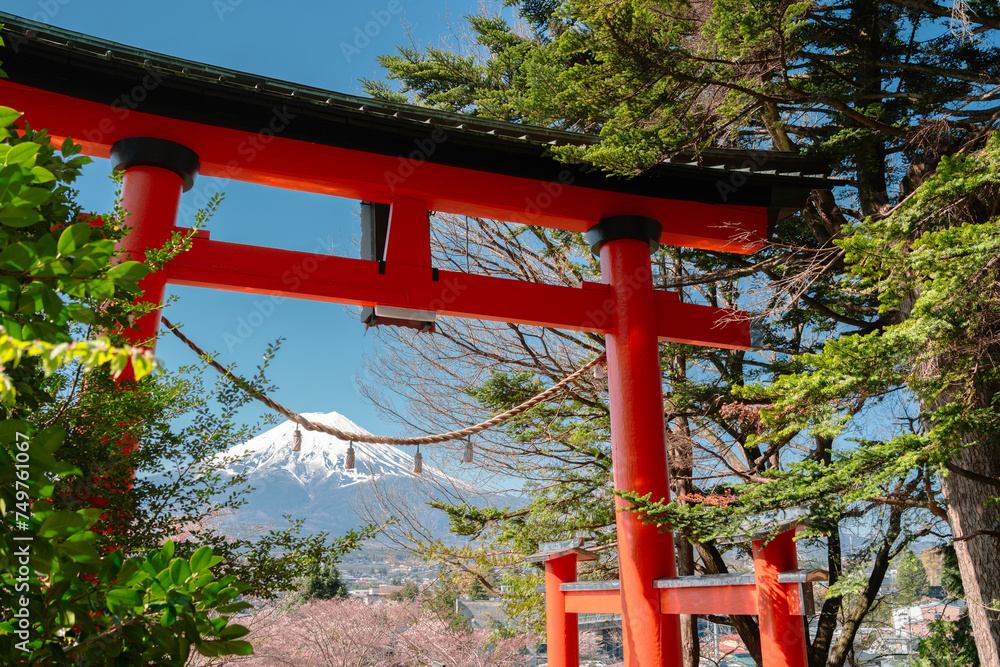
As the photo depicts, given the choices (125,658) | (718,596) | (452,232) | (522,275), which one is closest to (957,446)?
(718,596)

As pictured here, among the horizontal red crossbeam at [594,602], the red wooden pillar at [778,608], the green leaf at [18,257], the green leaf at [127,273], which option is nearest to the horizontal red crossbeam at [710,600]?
the red wooden pillar at [778,608]

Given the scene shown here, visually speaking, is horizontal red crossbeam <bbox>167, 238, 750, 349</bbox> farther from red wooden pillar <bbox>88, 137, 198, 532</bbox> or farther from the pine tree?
the pine tree

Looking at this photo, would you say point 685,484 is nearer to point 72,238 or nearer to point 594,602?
point 594,602

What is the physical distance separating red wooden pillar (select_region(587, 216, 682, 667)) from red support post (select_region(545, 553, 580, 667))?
0.59m

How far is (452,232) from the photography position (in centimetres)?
777

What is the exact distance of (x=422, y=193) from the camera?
369cm

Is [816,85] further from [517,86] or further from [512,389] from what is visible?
[512,389]

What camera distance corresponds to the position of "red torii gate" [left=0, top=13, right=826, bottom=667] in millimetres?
3104

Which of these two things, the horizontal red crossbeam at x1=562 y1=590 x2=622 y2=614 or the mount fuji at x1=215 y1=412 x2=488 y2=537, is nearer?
the horizontal red crossbeam at x1=562 y1=590 x2=622 y2=614

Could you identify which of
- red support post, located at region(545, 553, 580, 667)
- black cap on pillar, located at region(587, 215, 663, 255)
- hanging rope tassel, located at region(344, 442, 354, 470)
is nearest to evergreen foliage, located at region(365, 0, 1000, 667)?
black cap on pillar, located at region(587, 215, 663, 255)

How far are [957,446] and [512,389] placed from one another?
Answer: 4323 millimetres

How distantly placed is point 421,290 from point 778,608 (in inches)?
92.5

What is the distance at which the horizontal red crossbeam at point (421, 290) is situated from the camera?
323 centimetres

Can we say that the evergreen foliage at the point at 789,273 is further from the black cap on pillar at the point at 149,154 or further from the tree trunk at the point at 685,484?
the black cap on pillar at the point at 149,154
